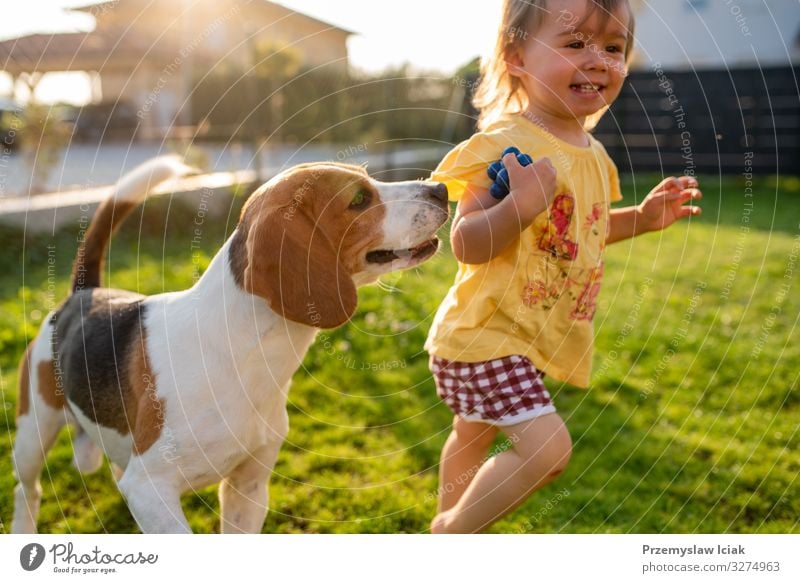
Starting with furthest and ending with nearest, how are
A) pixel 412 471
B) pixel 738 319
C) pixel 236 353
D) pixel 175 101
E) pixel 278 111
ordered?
1. pixel 175 101
2. pixel 278 111
3. pixel 738 319
4. pixel 412 471
5. pixel 236 353

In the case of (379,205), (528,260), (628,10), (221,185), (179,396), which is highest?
(628,10)

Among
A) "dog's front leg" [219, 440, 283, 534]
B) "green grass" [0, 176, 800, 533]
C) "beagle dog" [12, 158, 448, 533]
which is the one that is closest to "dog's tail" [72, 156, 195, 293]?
"green grass" [0, 176, 800, 533]

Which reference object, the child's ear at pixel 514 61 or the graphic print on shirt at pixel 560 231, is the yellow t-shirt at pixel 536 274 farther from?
the child's ear at pixel 514 61

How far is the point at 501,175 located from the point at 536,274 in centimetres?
54

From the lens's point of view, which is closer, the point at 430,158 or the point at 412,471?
the point at 412,471

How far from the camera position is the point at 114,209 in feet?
15.1

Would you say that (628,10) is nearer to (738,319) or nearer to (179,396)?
(179,396)

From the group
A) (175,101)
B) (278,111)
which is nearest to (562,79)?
(278,111)

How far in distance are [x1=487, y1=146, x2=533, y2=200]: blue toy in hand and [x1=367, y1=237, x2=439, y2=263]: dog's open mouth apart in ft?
1.18

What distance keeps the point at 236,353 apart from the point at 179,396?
1.00 ft

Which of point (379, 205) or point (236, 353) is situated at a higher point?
point (379, 205)

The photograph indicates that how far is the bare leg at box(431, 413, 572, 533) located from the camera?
139 inches

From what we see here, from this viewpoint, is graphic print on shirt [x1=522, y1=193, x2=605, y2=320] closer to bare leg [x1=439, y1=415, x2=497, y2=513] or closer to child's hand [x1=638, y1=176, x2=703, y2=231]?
child's hand [x1=638, y1=176, x2=703, y2=231]

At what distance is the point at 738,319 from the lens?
7754 mm
